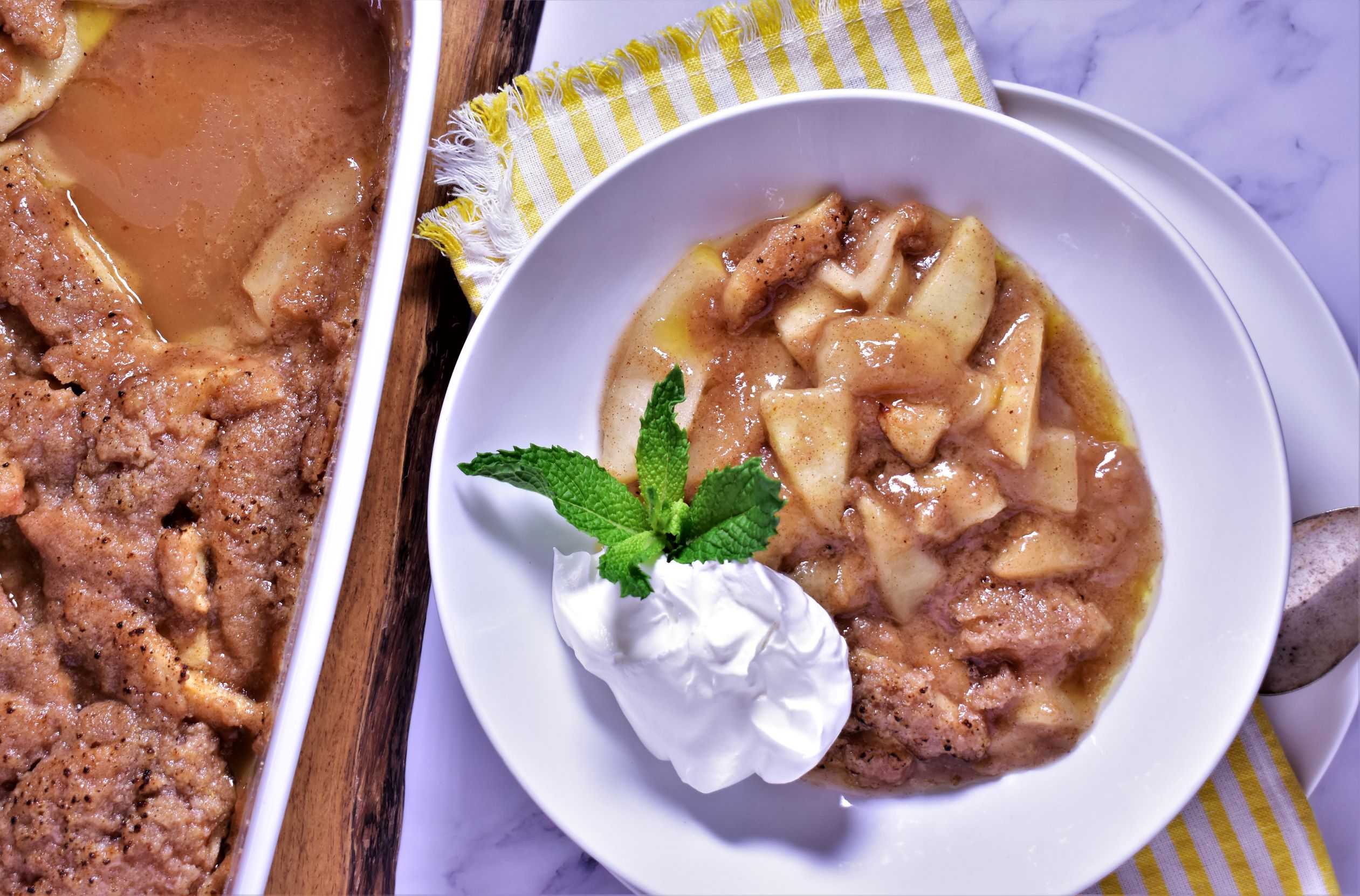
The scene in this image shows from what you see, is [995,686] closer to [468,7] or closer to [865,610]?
[865,610]

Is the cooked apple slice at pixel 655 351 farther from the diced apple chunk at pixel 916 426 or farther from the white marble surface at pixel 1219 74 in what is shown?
the white marble surface at pixel 1219 74

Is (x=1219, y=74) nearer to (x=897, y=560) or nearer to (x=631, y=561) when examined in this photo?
(x=897, y=560)

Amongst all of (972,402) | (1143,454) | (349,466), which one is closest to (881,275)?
(972,402)

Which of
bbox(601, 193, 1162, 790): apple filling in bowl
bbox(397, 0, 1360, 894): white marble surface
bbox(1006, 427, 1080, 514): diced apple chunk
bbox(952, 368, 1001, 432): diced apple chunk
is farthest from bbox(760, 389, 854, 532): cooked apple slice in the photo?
bbox(397, 0, 1360, 894): white marble surface

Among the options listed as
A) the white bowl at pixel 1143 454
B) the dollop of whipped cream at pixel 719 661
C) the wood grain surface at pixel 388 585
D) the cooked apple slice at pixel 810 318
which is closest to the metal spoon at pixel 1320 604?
the white bowl at pixel 1143 454

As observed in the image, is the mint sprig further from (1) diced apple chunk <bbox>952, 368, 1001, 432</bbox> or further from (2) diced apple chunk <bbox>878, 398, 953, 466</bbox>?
(1) diced apple chunk <bbox>952, 368, 1001, 432</bbox>

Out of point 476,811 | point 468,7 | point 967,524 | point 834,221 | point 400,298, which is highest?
point 468,7

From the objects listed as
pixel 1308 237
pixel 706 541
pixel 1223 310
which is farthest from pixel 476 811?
pixel 1308 237
